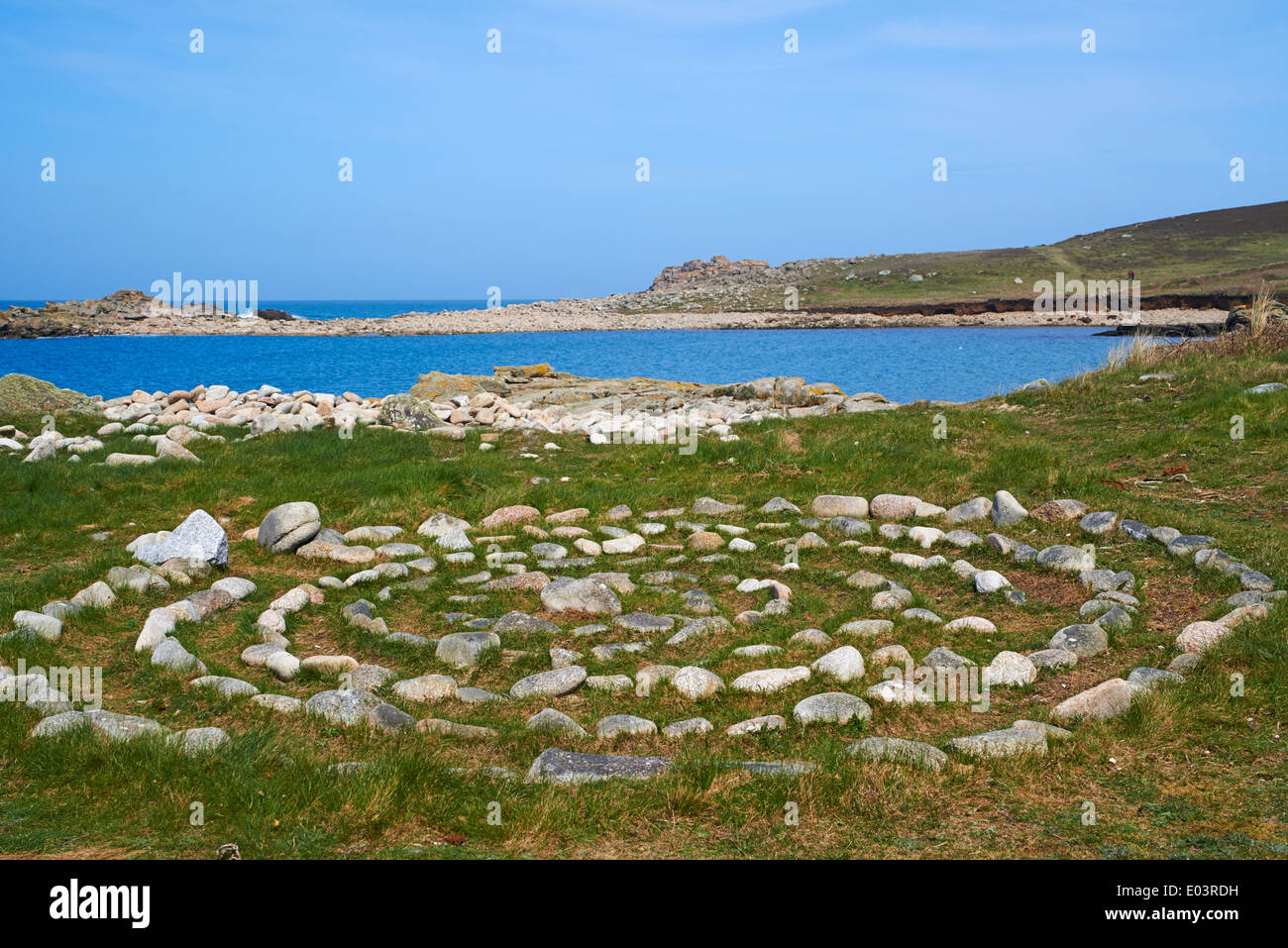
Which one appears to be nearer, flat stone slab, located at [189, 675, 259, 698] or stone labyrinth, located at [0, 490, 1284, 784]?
stone labyrinth, located at [0, 490, 1284, 784]

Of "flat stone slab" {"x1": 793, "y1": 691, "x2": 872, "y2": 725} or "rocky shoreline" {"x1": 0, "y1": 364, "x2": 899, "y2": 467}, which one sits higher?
"rocky shoreline" {"x1": 0, "y1": 364, "x2": 899, "y2": 467}

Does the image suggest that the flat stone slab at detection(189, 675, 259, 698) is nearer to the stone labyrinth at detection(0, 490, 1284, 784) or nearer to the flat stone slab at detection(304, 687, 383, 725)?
the stone labyrinth at detection(0, 490, 1284, 784)

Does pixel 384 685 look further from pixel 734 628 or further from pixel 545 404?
pixel 545 404

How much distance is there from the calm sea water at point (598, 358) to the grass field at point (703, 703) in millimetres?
14946

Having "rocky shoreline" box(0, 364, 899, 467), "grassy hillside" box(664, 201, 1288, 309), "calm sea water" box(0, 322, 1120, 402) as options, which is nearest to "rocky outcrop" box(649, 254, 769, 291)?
"grassy hillside" box(664, 201, 1288, 309)

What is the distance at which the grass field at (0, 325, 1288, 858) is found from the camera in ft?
13.7

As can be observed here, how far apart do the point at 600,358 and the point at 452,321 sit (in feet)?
149

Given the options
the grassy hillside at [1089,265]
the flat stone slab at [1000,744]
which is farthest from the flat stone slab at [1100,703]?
the grassy hillside at [1089,265]

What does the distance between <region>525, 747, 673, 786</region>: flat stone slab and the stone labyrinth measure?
0.07 ft

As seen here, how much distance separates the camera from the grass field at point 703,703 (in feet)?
13.7

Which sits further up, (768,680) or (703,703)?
(768,680)

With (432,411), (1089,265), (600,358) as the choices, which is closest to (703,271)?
(1089,265)

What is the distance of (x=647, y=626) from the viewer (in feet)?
24.6

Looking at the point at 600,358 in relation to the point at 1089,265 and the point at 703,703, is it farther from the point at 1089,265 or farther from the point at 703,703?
the point at 1089,265
